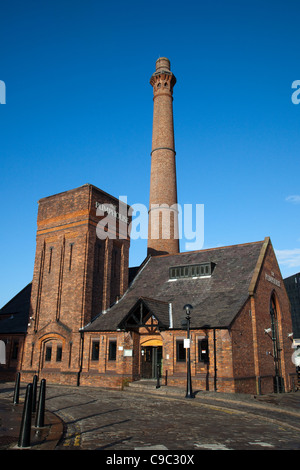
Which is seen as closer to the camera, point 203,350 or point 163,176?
point 203,350

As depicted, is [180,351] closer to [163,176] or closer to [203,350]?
[203,350]

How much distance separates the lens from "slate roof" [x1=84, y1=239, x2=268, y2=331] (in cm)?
2167

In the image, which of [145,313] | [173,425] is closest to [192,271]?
[145,313]

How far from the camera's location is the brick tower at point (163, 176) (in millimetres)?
34781

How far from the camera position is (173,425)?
398 inches

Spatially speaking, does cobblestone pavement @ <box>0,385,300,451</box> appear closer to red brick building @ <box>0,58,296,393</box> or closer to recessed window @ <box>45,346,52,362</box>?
red brick building @ <box>0,58,296,393</box>

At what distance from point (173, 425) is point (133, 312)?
42.2 ft

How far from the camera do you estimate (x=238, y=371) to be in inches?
776

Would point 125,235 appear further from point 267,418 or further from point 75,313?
point 267,418

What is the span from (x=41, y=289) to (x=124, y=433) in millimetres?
20794

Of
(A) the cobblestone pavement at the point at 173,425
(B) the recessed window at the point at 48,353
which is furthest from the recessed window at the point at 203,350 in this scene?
(B) the recessed window at the point at 48,353
